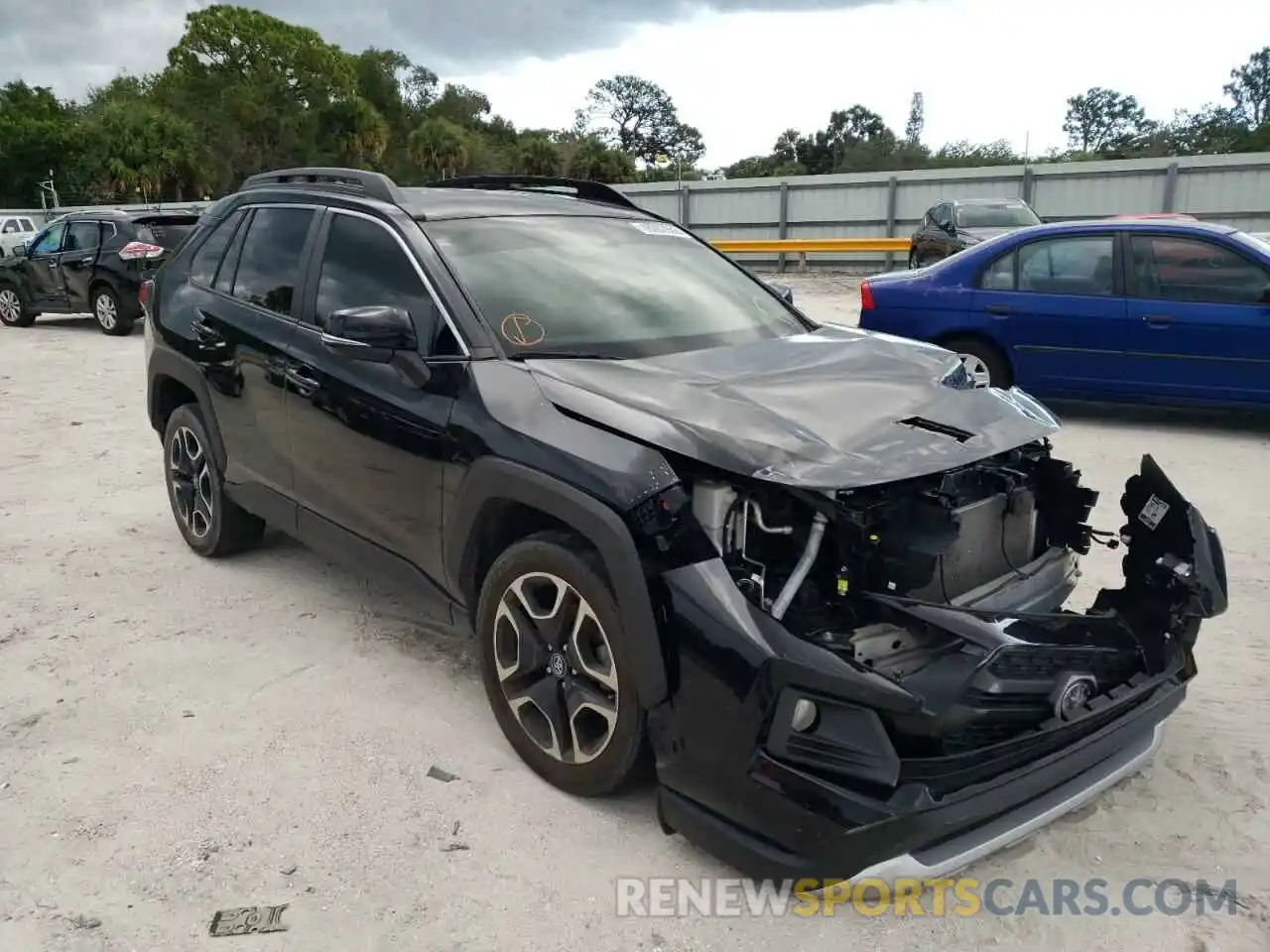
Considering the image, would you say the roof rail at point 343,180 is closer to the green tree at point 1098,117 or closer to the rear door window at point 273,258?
the rear door window at point 273,258

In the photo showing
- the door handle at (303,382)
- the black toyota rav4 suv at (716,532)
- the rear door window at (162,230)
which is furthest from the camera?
the rear door window at (162,230)

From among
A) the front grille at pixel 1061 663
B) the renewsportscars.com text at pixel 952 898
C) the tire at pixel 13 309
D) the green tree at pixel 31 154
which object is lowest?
the renewsportscars.com text at pixel 952 898

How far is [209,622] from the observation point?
177 inches

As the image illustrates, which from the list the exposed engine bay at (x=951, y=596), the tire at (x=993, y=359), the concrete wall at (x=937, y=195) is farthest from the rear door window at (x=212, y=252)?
the concrete wall at (x=937, y=195)

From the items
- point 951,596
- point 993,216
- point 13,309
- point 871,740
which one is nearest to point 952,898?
point 871,740

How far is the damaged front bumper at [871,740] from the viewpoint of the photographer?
2.33 meters

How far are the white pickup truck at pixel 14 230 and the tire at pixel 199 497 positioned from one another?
23375 mm

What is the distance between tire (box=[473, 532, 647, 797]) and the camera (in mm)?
2783

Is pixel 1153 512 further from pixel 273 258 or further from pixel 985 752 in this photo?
pixel 273 258

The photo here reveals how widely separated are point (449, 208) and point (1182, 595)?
284cm

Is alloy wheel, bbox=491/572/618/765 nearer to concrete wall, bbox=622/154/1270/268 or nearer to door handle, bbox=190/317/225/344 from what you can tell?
door handle, bbox=190/317/225/344

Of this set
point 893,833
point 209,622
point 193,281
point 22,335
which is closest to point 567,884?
point 893,833

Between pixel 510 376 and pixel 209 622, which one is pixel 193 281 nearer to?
pixel 209 622

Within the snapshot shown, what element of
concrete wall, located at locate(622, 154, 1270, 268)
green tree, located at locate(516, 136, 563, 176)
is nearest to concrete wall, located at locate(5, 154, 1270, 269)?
concrete wall, located at locate(622, 154, 1270, 268)
